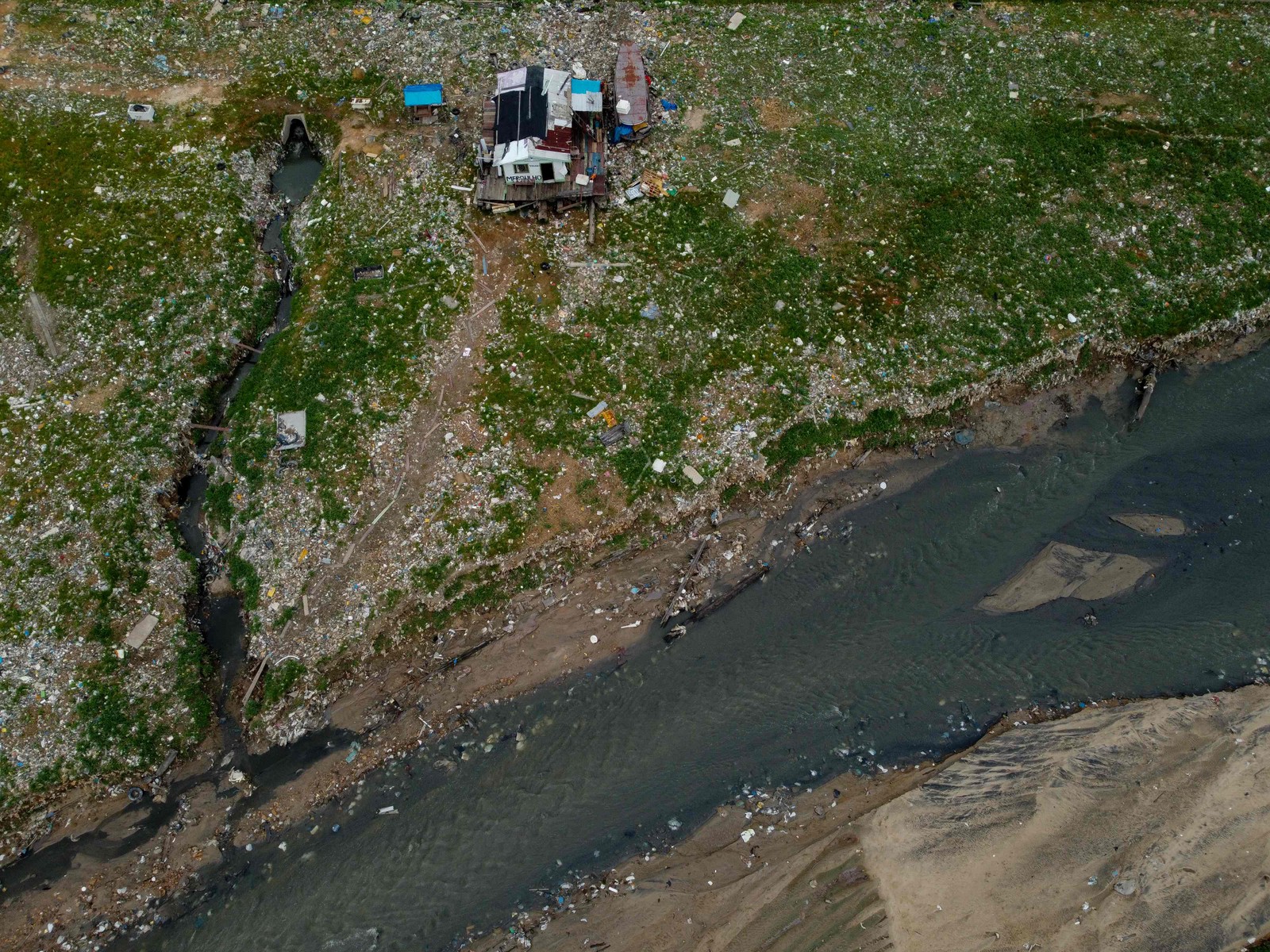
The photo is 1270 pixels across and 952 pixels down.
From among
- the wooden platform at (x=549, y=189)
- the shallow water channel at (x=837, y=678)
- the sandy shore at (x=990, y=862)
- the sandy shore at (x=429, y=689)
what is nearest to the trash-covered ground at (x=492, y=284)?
the wooden platform at (x=549, y=189)

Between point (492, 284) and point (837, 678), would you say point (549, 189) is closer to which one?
point (492, 284)

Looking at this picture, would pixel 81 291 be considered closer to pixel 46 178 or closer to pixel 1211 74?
pixel 46 178

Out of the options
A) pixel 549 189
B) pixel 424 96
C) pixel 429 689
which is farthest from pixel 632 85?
pixel 429 689

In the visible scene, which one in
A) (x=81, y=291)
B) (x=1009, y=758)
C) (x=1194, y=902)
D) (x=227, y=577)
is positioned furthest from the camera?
(x=81, y=291)

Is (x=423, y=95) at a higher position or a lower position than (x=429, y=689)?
higher

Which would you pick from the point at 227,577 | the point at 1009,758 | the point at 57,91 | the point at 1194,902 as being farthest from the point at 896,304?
the point at 57,91
